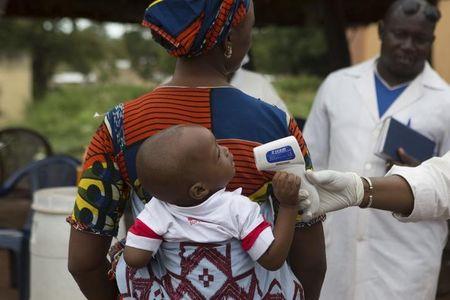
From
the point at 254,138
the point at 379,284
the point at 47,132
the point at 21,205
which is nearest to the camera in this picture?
the point at 254,138

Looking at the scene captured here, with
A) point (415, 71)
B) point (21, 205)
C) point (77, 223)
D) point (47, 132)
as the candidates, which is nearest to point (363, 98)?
point (415, 71)

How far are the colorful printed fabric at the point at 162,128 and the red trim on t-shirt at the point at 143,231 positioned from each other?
13 centimetres

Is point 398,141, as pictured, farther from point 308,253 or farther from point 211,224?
point 211,224

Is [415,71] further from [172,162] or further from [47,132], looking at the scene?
[47,132]

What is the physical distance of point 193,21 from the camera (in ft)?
5.66

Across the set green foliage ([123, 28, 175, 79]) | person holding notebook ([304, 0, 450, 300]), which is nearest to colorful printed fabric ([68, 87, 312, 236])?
person holding notebook ([304, 0, 450, 300])

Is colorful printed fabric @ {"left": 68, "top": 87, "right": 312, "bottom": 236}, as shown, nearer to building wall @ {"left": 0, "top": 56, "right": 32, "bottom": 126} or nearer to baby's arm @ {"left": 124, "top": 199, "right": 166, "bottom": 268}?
baby's arm @ {"left": 124, "top": 199, "right": 166, "bottom": 268}

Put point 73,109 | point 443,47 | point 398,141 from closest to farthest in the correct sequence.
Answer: point 398,141 → point 443,47 → point 73,109

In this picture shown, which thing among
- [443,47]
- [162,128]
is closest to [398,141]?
[162,128]

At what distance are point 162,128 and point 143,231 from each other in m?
0.25

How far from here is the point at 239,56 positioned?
1871 millimetres

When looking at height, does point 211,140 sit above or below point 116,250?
above

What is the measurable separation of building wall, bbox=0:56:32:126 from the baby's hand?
22.6 m

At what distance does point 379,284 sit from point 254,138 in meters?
1.66
